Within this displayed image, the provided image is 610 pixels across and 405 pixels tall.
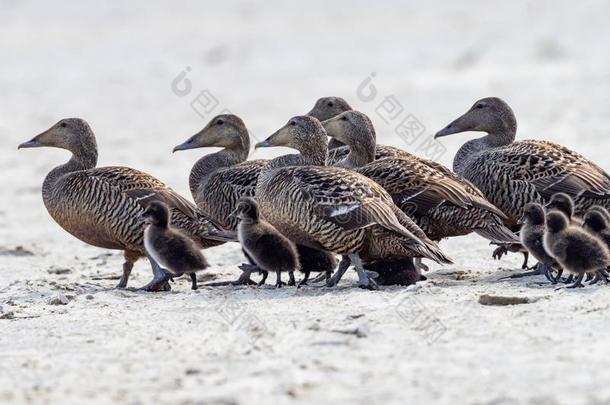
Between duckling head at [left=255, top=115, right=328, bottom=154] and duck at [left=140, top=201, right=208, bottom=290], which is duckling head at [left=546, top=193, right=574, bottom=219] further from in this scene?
duck at [left=140, top=201, right=208, bottom=290]

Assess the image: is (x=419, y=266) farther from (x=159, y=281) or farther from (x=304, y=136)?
(x=159, y=281)

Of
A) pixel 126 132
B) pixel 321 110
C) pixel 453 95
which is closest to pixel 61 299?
pixel 321 110

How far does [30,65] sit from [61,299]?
879 inches

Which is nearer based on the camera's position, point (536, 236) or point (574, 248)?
point (574, 248)

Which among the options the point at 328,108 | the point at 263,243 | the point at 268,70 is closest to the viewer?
the point at 263,243

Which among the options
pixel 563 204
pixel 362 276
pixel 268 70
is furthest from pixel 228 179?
pixel 268 70

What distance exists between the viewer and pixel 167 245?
9.22 metres

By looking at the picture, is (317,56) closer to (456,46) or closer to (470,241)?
(456,46)

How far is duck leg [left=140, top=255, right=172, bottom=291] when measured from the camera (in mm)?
9656

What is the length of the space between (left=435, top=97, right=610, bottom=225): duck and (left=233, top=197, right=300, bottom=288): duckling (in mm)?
2232

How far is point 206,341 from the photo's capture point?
738 cm

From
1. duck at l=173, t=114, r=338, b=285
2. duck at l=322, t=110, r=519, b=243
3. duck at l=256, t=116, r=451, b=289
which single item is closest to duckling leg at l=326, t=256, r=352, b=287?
duck at l=256, t=116, r=451, b=289

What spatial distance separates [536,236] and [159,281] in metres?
2.79

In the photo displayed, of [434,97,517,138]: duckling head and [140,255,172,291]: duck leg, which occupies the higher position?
[434,97,517,138]: duckling head
